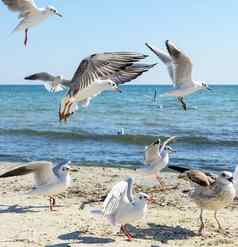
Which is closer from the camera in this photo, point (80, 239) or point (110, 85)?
point (110, 85)

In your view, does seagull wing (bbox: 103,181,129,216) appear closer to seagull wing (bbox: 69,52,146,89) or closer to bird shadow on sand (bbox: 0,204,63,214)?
seagull wing (bbox: 69,52,146,89)

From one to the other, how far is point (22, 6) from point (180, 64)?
2449 millimetres

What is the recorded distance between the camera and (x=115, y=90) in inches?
275

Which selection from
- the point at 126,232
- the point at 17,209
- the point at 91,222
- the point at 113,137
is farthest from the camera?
the point at 113,137

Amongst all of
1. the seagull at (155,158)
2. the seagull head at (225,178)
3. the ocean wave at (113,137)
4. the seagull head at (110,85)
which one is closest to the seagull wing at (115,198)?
the seagull head at (110,85)

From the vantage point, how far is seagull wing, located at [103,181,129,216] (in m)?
6.80

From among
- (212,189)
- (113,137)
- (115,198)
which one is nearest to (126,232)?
(115,198)

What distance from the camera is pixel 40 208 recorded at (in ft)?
28.4

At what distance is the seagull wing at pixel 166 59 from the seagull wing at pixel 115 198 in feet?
7.53

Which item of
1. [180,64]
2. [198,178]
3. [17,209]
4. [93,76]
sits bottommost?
[17,209]

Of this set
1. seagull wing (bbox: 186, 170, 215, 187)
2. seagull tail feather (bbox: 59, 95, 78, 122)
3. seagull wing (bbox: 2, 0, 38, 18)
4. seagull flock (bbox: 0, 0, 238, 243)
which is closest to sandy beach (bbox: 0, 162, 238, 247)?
seagull flock (bbox: 0, 0, 238, 243)

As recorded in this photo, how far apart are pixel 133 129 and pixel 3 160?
918cm

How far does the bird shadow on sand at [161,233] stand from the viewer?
7.18 metres

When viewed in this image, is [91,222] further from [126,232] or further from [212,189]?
[212,189]
